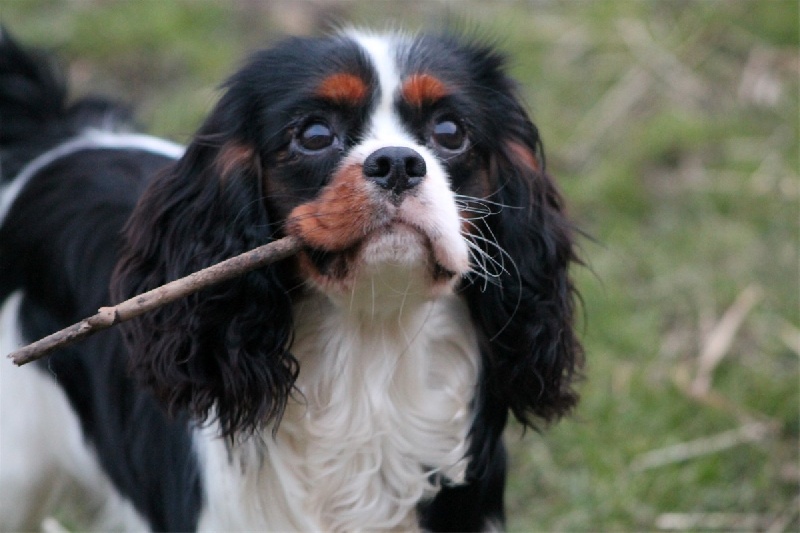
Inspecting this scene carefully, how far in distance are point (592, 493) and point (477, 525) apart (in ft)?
3.12

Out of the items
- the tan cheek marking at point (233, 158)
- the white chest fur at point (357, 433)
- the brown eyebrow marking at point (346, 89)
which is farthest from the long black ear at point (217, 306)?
the brown eyebrow marking at point (346, 89)

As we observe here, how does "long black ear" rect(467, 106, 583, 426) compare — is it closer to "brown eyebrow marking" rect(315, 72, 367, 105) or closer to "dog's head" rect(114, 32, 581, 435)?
"dog's head" rect(114, 32, 581, 435)

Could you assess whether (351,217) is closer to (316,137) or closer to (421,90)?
(316,137)

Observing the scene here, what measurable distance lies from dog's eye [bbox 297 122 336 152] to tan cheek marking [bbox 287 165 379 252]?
0.14m

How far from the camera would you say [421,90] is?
263 centimetres

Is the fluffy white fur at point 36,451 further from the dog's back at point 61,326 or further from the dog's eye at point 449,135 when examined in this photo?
the dog's eye at point 449,135

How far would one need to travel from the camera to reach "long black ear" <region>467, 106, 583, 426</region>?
9.32ft

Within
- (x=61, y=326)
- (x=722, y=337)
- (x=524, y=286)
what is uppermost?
(x=524, y=286)

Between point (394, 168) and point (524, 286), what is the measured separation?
608mm

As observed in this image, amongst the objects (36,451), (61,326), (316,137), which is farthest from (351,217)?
(36,451)

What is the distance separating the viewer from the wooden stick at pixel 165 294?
2.24 m

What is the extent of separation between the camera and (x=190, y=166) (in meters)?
2.78

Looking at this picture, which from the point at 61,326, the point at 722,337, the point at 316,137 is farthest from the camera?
the point at 722,337

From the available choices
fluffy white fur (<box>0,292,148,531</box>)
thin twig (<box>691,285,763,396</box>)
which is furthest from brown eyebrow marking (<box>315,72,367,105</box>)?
thin twig (<box>691,285,763,396</box>)
